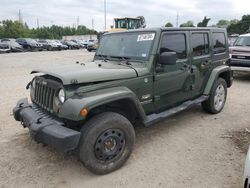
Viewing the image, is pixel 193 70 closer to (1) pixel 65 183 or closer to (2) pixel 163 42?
(2) pixel 163 42

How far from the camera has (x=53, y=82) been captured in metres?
3.53

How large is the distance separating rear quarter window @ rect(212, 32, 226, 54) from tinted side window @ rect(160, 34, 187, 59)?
126 cm

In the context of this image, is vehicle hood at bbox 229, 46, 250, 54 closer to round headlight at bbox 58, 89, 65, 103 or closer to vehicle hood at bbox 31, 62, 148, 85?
vehicle hood at bbox 31, 62, 148, 85

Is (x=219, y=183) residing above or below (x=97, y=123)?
below

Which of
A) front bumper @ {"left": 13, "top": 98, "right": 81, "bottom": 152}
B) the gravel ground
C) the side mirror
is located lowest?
the gravel ground

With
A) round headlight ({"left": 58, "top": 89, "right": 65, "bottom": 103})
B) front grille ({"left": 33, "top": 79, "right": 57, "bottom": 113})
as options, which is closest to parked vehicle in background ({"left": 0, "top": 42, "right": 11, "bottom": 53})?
front grille ({"left": 33, "top": 79, "right": 57, "bottom": 113})

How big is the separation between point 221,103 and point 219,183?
10.2 feet

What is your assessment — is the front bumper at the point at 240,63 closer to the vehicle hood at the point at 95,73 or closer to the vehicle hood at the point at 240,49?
the vehicle hood at the point at 240,49

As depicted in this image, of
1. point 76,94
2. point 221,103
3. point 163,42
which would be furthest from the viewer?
point 221,103

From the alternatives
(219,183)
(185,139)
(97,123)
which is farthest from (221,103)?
(97,123)

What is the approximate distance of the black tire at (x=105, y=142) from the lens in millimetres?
3238

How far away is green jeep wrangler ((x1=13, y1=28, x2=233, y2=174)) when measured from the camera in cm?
323

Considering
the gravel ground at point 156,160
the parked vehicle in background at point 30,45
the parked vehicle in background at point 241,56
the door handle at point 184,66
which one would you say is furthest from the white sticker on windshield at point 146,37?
the parked vehicle in background at point 30,45

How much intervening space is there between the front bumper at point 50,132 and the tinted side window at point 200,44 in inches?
121
